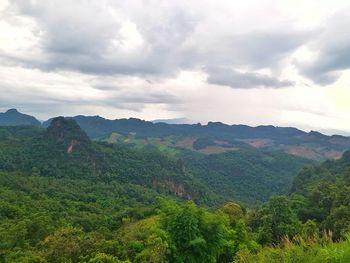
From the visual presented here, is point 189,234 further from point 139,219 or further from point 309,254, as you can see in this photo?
point 139,219

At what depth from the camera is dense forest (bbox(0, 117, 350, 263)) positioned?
28.6 metres

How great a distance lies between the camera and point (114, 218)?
62062mm

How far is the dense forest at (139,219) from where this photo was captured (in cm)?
2858

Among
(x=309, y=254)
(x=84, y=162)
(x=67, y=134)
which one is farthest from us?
(x=67, y=134)

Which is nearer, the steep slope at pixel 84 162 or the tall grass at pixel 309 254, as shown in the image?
the tall grass at pixel 309 254

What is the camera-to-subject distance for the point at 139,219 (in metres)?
59.1

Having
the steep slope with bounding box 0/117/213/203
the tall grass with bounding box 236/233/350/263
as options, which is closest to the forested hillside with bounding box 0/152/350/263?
the tall grass with bounding box 236/233/350/263

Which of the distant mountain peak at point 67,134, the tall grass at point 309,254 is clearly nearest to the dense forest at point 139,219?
the tall grass at point 309,254

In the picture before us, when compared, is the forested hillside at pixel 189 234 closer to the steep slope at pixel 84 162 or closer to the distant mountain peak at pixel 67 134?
the steep slope at pixel 84 162

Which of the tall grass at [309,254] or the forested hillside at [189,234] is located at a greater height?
the tall grass at [309,254]

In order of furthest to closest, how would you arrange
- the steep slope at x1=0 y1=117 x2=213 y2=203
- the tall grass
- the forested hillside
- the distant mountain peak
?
the distant mountain peak
the steep slope at x1=0 y1=117 x2=213 y2=203
the forested hillside
the tall grass

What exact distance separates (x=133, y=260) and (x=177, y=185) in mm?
108554

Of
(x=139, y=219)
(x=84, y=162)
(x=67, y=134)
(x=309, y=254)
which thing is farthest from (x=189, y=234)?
(x=67, y=134)

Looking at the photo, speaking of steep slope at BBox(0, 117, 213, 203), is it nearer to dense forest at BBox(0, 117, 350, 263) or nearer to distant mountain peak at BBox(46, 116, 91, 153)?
distant mountain peak at BBox(46, 116, 91, 153)
